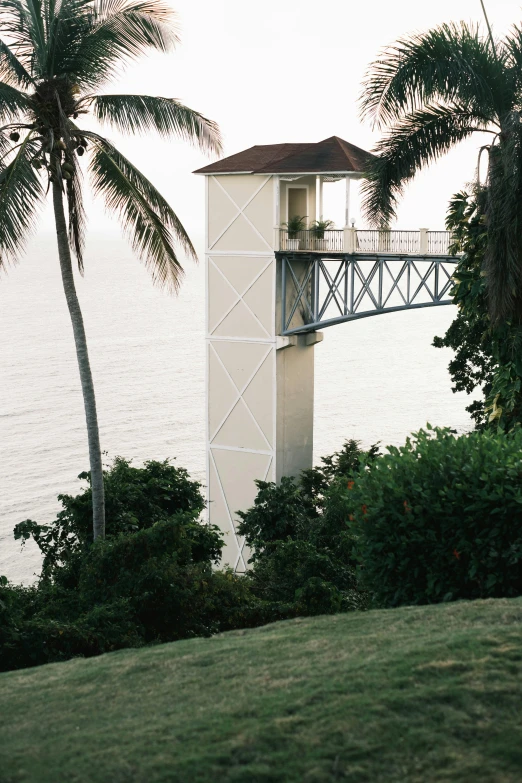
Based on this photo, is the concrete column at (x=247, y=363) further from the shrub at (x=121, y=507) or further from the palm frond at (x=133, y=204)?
the palm frond at (x=133, y=204)

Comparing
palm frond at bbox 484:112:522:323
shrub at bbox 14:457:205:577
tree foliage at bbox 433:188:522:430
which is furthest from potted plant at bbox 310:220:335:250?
palm frond at bbox 484:112:522:323

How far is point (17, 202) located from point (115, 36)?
3498 mm

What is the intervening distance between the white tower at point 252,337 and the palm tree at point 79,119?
10943 mm

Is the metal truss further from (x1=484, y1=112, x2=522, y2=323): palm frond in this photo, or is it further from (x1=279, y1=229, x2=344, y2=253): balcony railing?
(x1=484, y1=112, x2=522, y2=323): palm frond

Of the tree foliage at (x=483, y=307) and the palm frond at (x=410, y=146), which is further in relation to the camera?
the palm frond at (x=410, y=146)

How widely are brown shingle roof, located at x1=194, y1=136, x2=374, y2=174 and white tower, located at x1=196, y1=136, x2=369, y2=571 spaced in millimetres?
35

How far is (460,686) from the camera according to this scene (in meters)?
5.38

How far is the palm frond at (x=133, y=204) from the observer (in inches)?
593

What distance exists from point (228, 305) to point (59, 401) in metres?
40.1

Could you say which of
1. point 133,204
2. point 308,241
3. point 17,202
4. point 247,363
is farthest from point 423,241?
point 17,202

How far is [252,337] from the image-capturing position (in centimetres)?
2747

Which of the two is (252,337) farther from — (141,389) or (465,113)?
(141,389)

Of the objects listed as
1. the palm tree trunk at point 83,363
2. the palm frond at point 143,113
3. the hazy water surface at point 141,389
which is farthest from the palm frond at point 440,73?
the hazy water surface at point 141,389

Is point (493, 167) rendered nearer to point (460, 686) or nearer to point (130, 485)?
point (130, 485)
